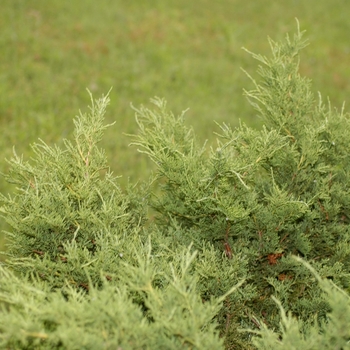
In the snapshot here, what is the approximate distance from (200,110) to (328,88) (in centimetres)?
312

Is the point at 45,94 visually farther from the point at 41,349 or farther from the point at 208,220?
the point at 41,349

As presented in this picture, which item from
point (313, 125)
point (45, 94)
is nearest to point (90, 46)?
point (45, 94)

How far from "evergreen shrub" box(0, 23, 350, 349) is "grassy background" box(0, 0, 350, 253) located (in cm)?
351

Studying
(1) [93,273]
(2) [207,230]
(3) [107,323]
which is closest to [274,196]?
(2) [207,230]

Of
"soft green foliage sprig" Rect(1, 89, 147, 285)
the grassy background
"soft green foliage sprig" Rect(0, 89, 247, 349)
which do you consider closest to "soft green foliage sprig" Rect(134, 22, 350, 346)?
"soft green foliage sprig" Rect(0, 89, 247, 349)

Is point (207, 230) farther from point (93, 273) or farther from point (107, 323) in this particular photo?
point (107, 323)

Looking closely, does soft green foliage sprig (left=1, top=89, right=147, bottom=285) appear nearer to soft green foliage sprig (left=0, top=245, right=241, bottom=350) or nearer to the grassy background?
soft green foliage sprig (left=0, top=245, right=241, bottom=350)

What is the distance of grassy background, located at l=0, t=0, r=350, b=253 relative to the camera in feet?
24.1

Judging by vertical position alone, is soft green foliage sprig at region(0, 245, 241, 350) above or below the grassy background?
below

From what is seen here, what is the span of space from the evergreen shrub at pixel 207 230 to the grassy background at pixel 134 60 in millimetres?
3509

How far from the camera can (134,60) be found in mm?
9531

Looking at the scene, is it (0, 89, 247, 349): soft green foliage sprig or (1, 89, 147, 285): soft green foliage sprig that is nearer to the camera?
(0, 89, 247, 349): soft green foliage sprig

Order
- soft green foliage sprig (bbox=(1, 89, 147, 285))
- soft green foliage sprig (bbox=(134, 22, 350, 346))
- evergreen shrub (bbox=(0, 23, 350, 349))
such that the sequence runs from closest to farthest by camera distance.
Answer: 1. evergreen shrub (bbox=(0, 23, 350, 349))
2. soft green foliage sprig (bbox=(1, 89, 147, 285))
3. soft green foliage sprig (bbox=(134, 22, 350, 346))

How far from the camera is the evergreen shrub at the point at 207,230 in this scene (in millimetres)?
1935
